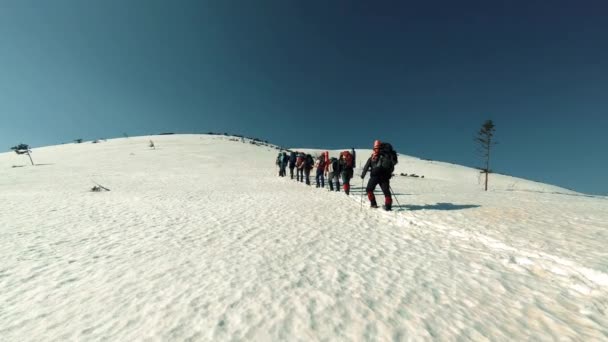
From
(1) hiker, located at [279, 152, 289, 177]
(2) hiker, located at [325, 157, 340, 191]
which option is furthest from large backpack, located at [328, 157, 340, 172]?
(1) hiker, located at [279, 152, 289, 177]

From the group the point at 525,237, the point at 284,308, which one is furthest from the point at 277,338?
the point at 525,237

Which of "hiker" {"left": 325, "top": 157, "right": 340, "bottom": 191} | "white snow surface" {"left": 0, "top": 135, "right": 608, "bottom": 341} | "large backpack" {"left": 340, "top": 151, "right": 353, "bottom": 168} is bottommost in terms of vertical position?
"white snow surface" {"left": 0, "top": 135, "right": 608, "bottom": 341}

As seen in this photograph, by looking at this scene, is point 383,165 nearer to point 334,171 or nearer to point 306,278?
point 306,278

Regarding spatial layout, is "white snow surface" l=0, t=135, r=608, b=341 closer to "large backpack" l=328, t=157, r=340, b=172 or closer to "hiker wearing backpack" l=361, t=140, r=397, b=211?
Result: "hiker wearing backpack" l=361, t=140, r=397, b=211

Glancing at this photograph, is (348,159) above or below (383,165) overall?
above

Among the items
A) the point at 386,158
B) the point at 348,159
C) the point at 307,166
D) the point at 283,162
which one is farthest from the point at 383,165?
the point at 283,162

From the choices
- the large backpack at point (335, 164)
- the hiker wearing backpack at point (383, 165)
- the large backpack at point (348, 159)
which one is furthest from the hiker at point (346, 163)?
the hiker wearing backpack at point (383, 165)

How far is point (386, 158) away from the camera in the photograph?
891 cm

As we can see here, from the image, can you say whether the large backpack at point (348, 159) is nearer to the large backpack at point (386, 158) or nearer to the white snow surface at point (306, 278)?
the large backpack at point (386, 158)

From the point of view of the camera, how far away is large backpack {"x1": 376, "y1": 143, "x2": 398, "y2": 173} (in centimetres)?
884

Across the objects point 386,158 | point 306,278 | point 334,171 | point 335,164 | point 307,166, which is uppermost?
point 386,158

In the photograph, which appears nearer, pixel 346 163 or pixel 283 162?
pixel 346 163

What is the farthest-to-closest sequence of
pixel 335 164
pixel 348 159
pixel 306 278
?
pixel 335 164 < pixel 348 159 < pixel 306 278

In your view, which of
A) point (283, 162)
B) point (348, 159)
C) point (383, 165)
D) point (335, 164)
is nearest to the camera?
point (383, 165)
